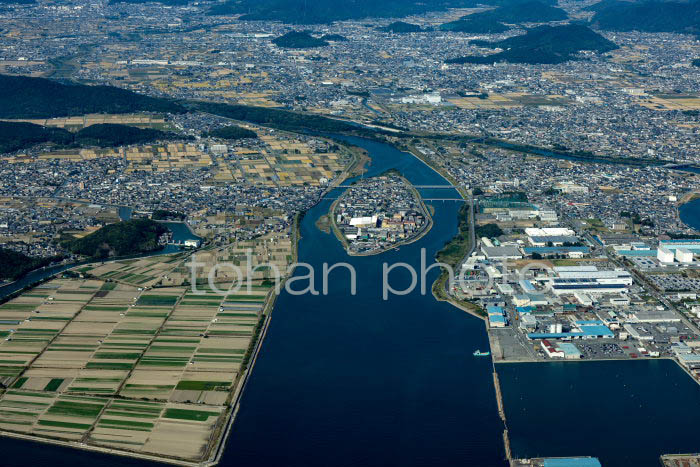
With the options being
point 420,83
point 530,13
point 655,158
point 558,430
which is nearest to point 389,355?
point 558,430

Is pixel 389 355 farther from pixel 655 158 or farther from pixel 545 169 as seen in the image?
pixel 655 158

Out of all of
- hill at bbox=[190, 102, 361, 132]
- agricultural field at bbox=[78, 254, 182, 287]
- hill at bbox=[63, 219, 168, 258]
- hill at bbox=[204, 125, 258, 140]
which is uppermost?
hill at bbox=[63, 219, 168, 258]

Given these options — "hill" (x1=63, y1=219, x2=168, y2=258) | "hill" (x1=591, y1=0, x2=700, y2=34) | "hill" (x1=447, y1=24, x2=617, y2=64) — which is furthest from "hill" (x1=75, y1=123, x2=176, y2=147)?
"hill" (x1=591, y1=0, x2=700, y2=34)

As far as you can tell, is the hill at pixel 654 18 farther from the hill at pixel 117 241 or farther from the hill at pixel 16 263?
the hill at pixel 16 263

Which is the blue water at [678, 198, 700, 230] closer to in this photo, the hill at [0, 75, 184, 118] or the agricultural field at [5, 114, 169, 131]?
the agricultural field at [5, 114, 169, 131]

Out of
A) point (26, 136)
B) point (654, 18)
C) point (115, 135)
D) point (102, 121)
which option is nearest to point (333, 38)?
point (654, 18)

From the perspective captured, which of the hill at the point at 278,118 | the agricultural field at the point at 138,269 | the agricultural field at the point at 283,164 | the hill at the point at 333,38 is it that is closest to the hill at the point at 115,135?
the agricultural field at the point at 283,164

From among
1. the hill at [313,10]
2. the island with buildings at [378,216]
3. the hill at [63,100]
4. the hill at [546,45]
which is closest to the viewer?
the island with buildings at [378,216]

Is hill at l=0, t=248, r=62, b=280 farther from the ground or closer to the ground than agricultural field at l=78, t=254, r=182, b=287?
farther from the ground
